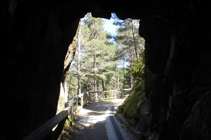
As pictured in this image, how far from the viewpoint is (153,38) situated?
5.57 meters

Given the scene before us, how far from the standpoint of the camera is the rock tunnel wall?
325 cm

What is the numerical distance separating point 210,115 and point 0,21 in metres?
4.18

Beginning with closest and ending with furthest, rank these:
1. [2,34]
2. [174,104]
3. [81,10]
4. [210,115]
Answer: [210,115], [2,34], [174,104], [81,10]

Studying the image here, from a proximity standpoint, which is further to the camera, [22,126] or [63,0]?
[63,0]

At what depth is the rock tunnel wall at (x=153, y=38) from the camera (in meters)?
3.25

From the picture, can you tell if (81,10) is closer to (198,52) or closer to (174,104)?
(198,52)

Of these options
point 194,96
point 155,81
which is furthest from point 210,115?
point 155,81

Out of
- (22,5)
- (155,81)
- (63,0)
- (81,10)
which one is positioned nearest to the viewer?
(22,5)

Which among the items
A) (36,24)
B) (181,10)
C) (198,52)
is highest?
(181,10)

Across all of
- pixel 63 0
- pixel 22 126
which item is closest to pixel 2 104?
pixel 22 126

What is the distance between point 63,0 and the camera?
4625mm

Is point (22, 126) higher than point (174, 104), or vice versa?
point (174, 104)

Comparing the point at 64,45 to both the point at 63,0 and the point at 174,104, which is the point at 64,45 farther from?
the point at 174,104

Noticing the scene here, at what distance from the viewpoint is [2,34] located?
301 centimetres
